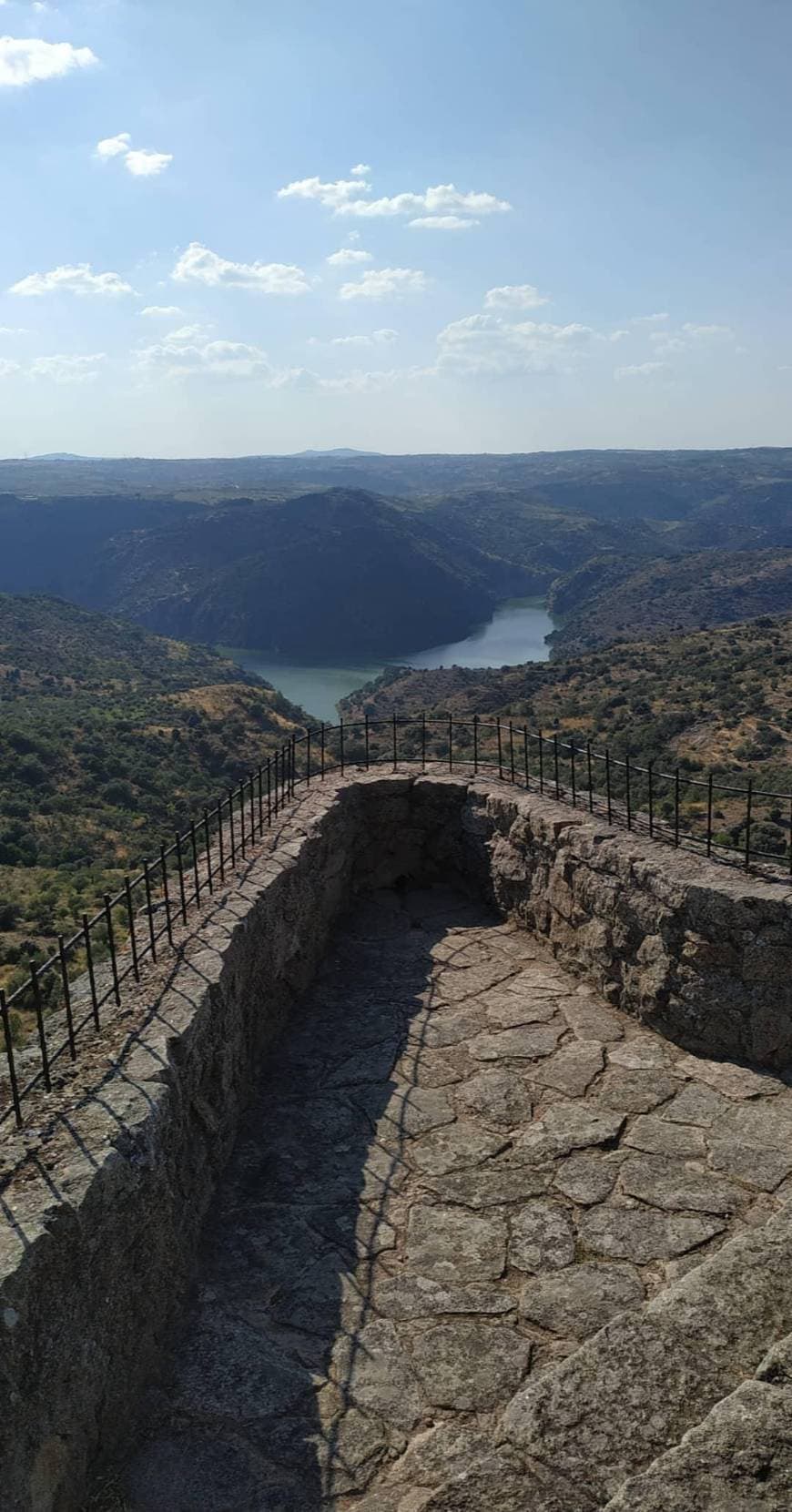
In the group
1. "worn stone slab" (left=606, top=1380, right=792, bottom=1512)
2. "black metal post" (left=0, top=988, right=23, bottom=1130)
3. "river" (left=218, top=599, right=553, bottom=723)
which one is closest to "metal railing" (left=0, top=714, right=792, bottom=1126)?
"black metal post" (left=0, top=988, right=23, bottom=1130)

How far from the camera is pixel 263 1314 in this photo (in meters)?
4.33

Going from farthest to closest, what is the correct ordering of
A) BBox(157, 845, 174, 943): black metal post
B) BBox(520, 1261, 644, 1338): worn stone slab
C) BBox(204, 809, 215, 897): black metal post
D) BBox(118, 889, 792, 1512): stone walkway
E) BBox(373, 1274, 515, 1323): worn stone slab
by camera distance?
BBox(204, 809, 215, 897): black metal post < BBox(157, 845, 174, 943): black metal post < BBox(373, 1274, 515, 1323): worn stone slab < BBox(520, 1261, 644, 1338): worn stone slab < BBox(118, 889, 792, 1512): stone walkway

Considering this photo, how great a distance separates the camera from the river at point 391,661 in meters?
92.6

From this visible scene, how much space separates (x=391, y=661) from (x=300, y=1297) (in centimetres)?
10920

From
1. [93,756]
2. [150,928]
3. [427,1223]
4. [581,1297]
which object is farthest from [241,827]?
[93,756]

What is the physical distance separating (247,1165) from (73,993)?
138 centimetres

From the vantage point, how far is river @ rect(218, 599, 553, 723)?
304 feet

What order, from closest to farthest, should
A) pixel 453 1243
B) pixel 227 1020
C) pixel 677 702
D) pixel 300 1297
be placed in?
pixel 300 1297, pixel 453 1243, pixel 227 1020, pixel 677 702

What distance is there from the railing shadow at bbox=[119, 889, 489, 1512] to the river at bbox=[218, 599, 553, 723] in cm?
7131

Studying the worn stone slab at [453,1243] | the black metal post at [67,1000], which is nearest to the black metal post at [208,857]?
the black metal post at [67,1000]

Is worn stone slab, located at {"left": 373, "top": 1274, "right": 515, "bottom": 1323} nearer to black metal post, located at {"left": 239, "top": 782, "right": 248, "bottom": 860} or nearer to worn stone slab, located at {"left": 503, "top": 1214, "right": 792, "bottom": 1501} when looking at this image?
worn stone slab, located at {"left": 503, "top": 1214, "right": 792, "bottom": 1501}

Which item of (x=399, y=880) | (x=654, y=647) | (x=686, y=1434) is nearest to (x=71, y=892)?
(x=399, y=880)

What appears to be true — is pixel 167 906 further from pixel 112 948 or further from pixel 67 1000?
pixel 67 1000

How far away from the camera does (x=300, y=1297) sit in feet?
14.5
